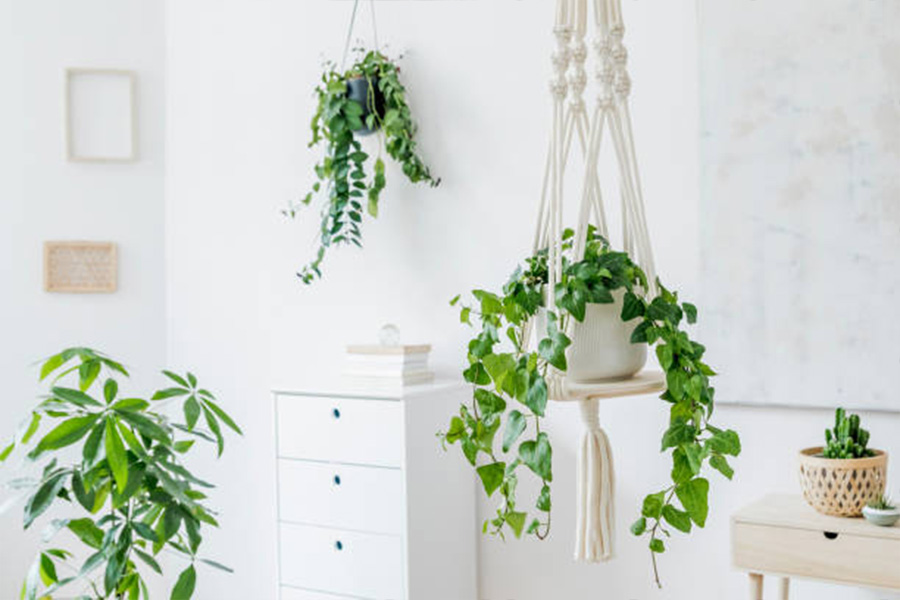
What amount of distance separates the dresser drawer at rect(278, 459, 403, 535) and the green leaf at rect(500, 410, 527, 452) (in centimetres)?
96

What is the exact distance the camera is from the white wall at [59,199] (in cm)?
321

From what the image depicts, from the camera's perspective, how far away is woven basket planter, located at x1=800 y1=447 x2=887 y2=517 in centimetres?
199

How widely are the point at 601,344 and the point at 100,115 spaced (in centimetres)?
243

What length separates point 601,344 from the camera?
148cm

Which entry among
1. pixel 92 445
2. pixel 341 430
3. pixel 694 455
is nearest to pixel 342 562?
pixel 341 430

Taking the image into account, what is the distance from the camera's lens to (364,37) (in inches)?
117

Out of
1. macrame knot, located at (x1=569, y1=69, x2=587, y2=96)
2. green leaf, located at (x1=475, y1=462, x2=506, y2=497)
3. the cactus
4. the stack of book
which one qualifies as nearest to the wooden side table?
the cactus

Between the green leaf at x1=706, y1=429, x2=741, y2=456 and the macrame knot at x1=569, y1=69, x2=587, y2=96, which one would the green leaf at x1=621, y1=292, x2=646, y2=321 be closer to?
the green leaf at x1=706, y1=429, x2=741, y2=456

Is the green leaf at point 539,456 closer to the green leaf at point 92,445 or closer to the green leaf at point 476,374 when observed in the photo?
the green leaf at point 476,374

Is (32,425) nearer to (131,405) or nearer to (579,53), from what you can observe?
(131,405)

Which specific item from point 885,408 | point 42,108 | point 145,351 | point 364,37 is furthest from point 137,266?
point 885,408

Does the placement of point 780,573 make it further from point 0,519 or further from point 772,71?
point 0,519

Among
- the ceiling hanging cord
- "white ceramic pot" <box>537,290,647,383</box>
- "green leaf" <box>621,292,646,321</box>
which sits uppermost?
the ceiling hanging cord

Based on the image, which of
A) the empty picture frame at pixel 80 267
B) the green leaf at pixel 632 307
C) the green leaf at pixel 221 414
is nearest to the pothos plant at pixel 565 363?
the green leaf at pixel 632 307
